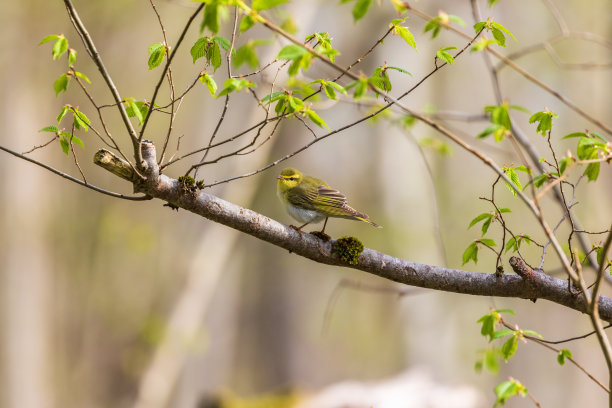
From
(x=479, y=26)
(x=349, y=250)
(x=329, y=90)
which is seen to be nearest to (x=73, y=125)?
(x=329, y=90)

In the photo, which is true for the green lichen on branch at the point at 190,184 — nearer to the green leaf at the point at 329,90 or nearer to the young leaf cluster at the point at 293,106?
the young leaf cluster at the point at 293,106

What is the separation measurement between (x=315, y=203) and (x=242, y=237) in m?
7.71

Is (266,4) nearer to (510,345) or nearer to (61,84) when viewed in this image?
(61,84)

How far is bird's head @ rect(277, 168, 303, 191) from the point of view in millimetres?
4129

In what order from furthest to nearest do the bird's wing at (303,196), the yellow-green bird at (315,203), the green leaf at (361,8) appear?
the bird's wing at (303,196) → the yellow-green bird at (315,203) → the green leaf at (361,8)

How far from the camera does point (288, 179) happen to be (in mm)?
4145

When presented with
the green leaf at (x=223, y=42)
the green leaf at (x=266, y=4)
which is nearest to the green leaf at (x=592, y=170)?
the green leaf at (x=266, y=4)

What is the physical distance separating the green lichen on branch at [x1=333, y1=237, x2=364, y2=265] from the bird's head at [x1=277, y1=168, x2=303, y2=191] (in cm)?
142

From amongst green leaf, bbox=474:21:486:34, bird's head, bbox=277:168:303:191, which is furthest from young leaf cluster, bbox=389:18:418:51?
bird's head, bbox=277:168:303:191

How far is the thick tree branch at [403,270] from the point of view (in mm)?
2547

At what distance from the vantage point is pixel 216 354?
31.6 feet

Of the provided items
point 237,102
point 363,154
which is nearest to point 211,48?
point 237,102

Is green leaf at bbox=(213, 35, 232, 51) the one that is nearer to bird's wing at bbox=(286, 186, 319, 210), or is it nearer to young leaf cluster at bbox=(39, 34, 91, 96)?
young leaf cluster at bbox=(39, 34, 91, 96)

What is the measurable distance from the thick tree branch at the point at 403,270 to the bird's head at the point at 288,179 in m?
1.39
